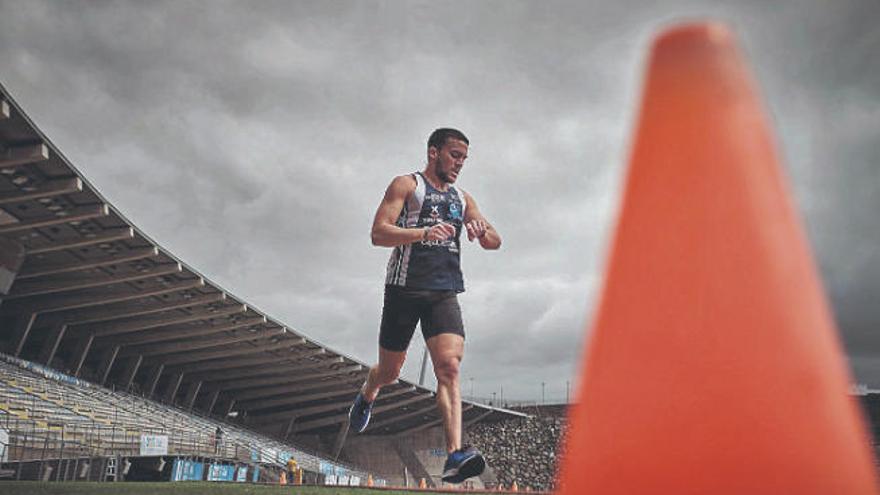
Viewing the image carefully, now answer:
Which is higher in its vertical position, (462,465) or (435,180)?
(435,180)

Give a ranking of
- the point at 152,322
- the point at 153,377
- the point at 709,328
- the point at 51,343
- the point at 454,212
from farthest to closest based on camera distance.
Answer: the point at 153,377 < the point at 152,322 < the point at 51,343 < the point at 454,212 < the point at 709,328

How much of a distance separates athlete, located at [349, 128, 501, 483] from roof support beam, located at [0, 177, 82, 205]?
52.1ft

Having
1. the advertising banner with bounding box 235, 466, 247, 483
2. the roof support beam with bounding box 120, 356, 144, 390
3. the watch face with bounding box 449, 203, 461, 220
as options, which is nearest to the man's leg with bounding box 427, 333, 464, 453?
the watch face with bounding box 449, 203, 461, 220

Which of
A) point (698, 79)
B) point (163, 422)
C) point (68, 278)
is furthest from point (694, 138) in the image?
point (68, 278)

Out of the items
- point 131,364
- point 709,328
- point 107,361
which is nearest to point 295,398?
point 131,364

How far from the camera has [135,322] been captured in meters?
29.4

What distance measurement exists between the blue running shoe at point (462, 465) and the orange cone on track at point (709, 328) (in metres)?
2.71

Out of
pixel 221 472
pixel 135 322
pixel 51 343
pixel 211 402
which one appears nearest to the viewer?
pixel 221 472

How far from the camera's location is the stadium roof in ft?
61.4

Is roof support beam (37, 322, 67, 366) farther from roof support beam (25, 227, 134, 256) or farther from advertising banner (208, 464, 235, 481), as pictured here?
advertising banner (208, 464, 235, 481)

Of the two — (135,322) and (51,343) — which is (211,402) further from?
(51,343)

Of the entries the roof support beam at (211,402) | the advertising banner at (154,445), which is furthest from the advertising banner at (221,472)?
the roof support beam at (211,402)

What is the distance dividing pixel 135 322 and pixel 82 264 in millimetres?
6784

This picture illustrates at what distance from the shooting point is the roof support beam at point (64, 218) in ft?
64.2
